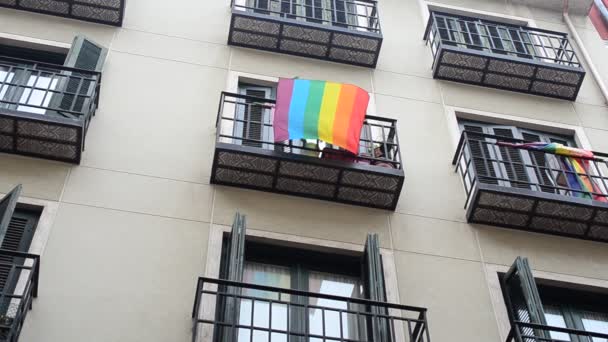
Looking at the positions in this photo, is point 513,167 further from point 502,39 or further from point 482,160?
point 502,39

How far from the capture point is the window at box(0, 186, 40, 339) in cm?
861

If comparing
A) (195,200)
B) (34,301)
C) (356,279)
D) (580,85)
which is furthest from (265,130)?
(580,85)

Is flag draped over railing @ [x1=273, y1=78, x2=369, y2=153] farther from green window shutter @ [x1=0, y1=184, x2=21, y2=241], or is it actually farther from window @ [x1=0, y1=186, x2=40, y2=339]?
green window shutter @ [x1=0, y1=184, x2=21, y2=241]

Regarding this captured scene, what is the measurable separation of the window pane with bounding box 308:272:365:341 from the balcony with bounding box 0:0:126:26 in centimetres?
662

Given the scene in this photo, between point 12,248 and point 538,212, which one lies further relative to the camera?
point 538,212

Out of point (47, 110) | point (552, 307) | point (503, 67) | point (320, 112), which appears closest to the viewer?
point (552, 307)

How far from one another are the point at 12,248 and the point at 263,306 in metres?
3.37

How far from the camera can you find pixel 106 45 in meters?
14.1

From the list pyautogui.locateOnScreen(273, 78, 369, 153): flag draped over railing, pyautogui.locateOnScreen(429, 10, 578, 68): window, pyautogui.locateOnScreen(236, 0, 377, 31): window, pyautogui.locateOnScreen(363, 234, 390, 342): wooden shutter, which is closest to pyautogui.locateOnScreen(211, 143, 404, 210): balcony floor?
pyautogui.locateOnScreen(273, 78, 369, 153): flag draped over railing

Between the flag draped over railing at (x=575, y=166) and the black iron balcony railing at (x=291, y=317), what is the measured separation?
13.5 feet

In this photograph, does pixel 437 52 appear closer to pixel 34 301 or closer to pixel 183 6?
pixel 183 6

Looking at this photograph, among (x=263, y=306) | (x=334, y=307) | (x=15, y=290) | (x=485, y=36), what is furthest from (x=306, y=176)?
(x=485, y=36)

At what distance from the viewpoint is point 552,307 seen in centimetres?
1145

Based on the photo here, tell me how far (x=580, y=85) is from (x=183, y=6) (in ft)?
26.7
